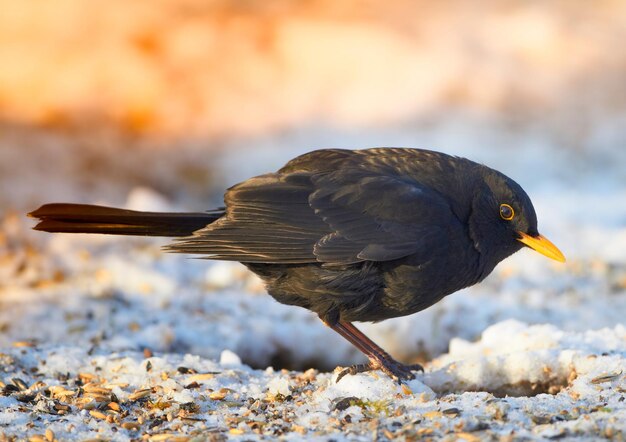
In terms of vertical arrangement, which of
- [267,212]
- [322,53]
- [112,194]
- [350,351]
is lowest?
[350,351]

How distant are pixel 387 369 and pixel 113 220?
4.47 ft

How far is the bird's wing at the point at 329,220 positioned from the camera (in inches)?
148

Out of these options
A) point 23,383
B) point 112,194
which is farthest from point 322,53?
point 23,383

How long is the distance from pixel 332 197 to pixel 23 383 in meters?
1.55

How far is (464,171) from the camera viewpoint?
13.2 feet

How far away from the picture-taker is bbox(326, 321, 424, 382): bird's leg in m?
3.76

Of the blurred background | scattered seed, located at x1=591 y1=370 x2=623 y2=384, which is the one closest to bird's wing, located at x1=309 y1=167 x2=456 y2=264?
scattered seed, located at x1=591 y1=370 x2=623 y2=384

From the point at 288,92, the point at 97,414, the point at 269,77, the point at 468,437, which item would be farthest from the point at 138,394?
the point at 269,77

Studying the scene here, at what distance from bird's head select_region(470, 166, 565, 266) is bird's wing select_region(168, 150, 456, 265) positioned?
17 cm

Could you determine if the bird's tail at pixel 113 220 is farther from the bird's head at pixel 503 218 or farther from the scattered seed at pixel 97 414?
the bird's head at pixel 503 218

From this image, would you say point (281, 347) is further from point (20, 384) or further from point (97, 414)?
point (97, 414)

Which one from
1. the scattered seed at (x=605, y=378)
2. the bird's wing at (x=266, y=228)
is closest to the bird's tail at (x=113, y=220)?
the bird's wing at (x=266, y=228)

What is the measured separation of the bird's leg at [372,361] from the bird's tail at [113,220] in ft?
2.56

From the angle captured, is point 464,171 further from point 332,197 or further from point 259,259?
point 259,259
